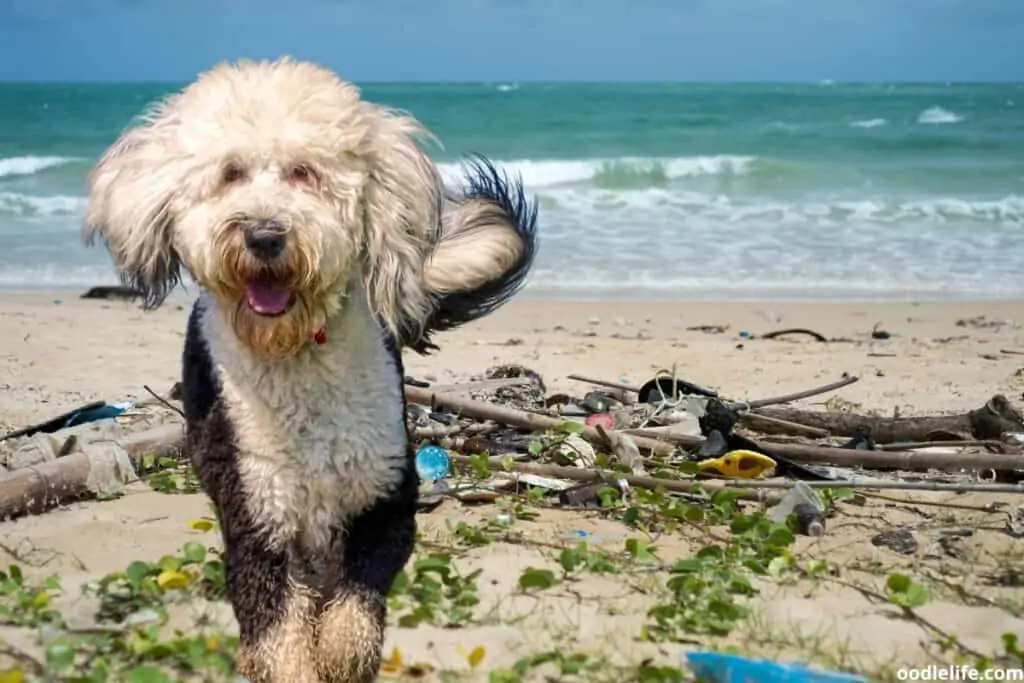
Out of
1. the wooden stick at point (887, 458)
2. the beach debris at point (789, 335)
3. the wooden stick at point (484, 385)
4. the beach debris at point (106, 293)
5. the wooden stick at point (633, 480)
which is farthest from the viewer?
the beach debris at point (106, 293)

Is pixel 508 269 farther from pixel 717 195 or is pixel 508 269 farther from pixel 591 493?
pixel 717 195

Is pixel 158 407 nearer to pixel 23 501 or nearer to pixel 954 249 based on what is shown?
pixel 23 501

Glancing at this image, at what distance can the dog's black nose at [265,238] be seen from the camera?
2869mm

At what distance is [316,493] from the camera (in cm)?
322

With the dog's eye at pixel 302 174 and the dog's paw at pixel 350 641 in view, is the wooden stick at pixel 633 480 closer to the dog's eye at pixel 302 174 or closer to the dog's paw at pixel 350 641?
the dog's paw at pixel 350 641

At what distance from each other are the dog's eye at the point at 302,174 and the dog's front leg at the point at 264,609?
0.80 m

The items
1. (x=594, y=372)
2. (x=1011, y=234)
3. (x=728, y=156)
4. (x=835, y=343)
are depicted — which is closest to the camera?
(x=594, y=372)

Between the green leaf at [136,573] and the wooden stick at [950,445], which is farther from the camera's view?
the wooden stick at [950,445]

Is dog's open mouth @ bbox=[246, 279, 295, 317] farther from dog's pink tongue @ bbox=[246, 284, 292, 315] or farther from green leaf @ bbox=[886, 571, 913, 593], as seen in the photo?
green leaf @ bbox=[886, 571, 913, 593]

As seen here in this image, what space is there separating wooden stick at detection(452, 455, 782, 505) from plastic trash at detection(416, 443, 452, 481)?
4.1 inches

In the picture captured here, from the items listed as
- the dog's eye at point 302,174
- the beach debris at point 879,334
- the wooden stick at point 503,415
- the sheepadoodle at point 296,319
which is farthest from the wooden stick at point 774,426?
the beach debris at point 879,334

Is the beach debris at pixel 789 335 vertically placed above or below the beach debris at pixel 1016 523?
below

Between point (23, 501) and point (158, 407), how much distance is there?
152cm

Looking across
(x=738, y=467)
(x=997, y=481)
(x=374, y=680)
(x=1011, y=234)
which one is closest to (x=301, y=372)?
(x=374, y=680)
